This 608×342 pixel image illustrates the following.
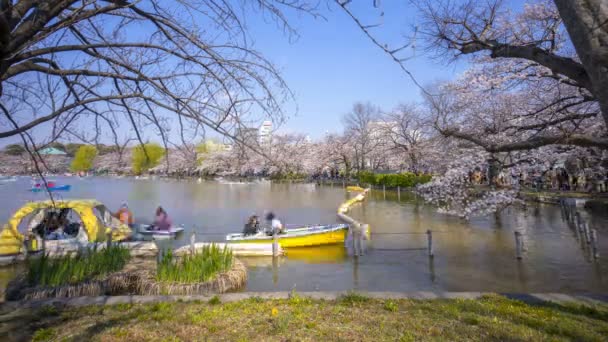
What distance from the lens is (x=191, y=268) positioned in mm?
7047

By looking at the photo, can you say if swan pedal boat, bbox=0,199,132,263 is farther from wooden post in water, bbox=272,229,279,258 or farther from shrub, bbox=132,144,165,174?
shrub, bbox=132,144,165,174

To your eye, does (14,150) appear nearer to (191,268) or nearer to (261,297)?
(191,268)

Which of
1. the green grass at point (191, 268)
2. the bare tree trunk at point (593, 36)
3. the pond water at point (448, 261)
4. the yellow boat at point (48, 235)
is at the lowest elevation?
the pond water at point (448, 261)

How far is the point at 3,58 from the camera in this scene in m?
2.68

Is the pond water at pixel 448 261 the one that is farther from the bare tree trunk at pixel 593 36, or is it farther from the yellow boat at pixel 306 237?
the bare tree trunk at pixel 593 36

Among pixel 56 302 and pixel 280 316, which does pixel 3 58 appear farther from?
pixel 56 302

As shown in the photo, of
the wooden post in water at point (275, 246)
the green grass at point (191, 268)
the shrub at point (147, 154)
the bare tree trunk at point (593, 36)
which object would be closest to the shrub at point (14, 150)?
the shrub at point (147, 154)

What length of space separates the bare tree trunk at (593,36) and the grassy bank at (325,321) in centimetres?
274

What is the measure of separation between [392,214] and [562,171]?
17.2 metres

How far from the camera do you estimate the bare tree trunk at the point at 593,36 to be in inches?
111

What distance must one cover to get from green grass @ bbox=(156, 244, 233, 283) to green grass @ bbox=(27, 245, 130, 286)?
1.13m

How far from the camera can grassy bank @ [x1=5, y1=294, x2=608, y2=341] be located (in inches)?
160

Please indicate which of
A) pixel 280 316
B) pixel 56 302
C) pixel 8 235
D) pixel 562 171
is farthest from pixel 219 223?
pixel 562 171

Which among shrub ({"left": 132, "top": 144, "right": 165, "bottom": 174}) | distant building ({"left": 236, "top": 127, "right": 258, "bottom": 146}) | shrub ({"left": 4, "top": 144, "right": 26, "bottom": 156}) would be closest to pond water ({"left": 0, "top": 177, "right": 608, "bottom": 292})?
shrub ({"left": 4, "top": 144, "right": 26, "bottom": 156})
